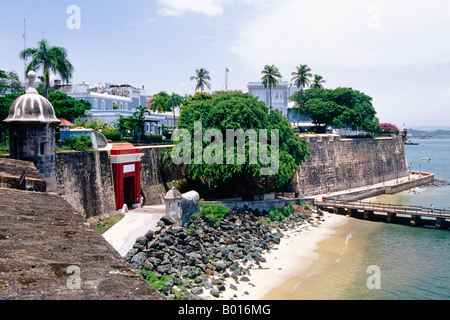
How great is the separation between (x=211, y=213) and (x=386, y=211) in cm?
1801

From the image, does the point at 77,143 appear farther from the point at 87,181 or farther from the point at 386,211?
the point at 386,211

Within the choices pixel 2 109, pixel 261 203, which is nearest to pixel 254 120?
pixel 261 203

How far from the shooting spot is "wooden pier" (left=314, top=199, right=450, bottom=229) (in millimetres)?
33862

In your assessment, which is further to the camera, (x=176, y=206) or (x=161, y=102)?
(x=161, y=102)

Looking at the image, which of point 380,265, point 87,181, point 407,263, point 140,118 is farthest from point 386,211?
point 140,118

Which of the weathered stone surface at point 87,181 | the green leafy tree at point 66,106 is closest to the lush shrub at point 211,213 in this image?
the weathered stone surface at point 87,181

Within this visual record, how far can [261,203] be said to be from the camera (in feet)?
108

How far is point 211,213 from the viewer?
2738cm

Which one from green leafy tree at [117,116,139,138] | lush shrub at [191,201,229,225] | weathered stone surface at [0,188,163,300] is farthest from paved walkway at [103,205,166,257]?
green leafy tree at [117,116,139,138]

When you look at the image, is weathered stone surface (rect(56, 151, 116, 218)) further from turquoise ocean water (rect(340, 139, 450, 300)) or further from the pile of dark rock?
turquoise ocean water (rect(340, 139, 450, 300))
